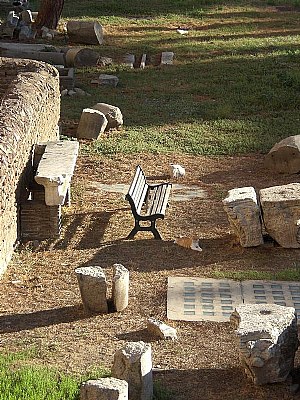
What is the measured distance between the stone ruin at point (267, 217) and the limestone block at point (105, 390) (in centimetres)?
419

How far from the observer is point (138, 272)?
32.8 ft

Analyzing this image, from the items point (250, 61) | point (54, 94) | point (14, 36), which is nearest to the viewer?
point (54, 94)

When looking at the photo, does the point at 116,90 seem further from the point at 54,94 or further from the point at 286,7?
the point at 286,7

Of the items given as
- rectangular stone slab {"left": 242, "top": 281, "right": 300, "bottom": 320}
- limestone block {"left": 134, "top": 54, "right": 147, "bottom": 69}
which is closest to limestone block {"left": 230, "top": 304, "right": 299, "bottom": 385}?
rectangular stone slab {"left": 242, "top": 281, "right": 300, "bottom": 320}

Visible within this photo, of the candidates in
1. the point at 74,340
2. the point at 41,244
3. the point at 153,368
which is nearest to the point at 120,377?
the point at 153,368

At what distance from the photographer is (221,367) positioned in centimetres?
788

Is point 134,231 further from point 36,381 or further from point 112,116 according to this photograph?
point 112,116

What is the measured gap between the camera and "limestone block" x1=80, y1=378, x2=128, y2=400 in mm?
6525

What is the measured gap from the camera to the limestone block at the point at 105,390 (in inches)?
257

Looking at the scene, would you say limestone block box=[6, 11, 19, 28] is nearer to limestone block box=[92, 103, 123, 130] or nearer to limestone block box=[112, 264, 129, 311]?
limestone block box=[92, 103, 123, 130]

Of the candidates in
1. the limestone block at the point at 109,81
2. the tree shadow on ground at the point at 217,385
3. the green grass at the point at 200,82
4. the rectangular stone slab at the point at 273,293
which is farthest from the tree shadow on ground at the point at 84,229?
the limestone block at the point at 109,81

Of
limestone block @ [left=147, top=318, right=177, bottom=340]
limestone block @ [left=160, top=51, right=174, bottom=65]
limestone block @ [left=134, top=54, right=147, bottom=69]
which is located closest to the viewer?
limestone block @ [left=147, top=318, right=177, bottom=340]

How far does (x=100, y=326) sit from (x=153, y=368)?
0.98m

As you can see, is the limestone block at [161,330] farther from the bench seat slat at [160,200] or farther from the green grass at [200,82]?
the green grass at [200,82]
